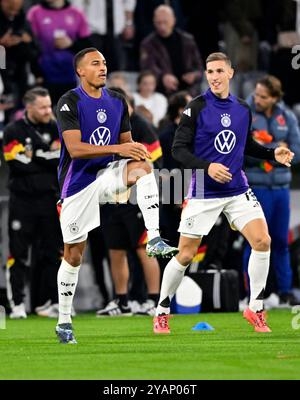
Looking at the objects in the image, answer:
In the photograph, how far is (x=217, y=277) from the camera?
600 inches

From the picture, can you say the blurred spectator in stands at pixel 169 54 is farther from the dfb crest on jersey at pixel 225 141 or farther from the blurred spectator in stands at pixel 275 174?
the dfb crest on jersey at pixel 225 141

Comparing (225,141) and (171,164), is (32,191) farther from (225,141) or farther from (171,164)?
(225,141)

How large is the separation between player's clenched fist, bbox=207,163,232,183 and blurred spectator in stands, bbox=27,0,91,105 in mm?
6600

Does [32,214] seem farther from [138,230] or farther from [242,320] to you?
[242,320]

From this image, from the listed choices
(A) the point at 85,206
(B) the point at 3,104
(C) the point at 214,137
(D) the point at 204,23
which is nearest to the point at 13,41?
(B) the point at 3,104

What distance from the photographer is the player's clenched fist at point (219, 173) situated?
1138cm

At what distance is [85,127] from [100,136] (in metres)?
0.15

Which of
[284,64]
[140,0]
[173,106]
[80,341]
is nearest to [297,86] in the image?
[284,64]

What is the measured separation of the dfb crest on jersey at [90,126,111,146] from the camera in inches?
437

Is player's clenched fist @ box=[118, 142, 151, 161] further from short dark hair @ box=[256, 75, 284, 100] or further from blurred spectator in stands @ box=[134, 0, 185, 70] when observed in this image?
blurred spectator in stands @ box=[134, 0, 185, 70]

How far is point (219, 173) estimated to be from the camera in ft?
37.3

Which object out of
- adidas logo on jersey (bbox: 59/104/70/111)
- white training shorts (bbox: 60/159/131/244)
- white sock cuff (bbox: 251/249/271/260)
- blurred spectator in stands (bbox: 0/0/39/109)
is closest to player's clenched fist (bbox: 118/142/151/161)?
white training shorts (bbox: 60/159/131/244)

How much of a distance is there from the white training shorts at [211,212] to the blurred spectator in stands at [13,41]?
18.7ft
